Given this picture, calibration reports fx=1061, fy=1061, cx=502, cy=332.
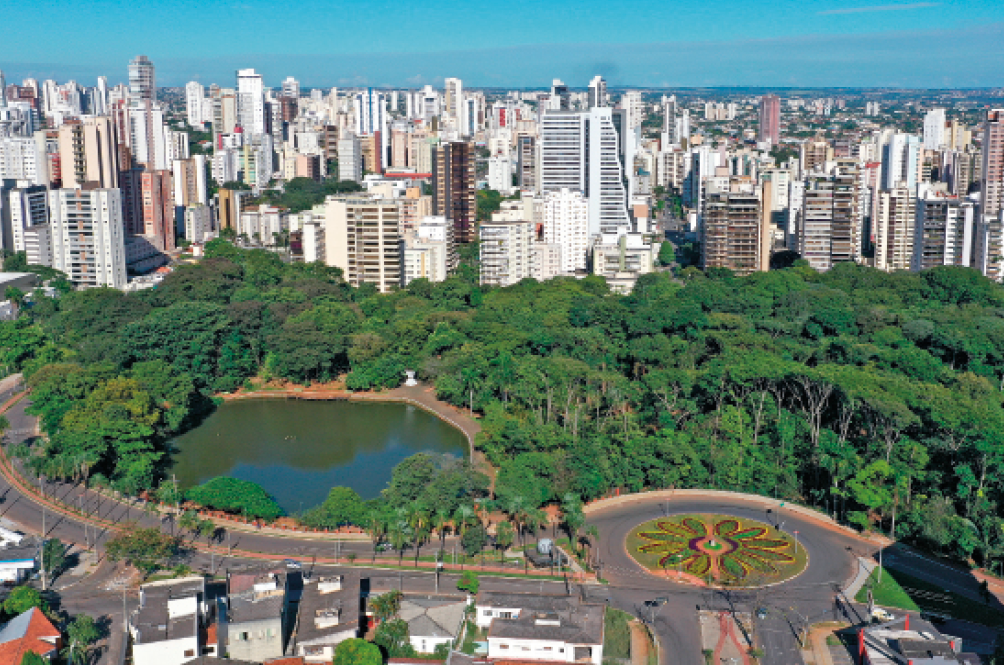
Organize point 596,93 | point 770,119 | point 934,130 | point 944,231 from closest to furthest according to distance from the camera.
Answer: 1. point 944,231
2. point 596,93
3. point 934,130
4. point 770,119

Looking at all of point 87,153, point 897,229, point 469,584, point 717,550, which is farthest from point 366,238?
point 469,584

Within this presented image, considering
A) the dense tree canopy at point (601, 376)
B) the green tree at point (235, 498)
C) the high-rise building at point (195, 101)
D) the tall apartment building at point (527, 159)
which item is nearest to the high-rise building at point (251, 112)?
the high-rise building at point (195, 101)

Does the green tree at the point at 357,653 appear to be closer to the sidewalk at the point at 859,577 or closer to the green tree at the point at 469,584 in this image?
Answer: the green tree at the point at 469,584

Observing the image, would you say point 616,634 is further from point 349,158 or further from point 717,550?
point 349,158

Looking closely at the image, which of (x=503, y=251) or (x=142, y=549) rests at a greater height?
(x=503, y=251)

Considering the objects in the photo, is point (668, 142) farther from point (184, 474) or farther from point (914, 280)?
point (184, 474)

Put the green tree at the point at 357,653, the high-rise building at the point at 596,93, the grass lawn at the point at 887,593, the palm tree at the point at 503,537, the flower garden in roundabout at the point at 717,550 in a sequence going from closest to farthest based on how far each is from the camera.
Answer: the green tree at the point at 357,653
the grass lawn at the point at 887,593
the flower garden in roundabout at the point at 717,550
the palm tree at the point at 503,537
the high-rise building at the point at 596,93

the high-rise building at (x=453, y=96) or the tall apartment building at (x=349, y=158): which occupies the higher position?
the high-rise building at (x=453, y=96)
